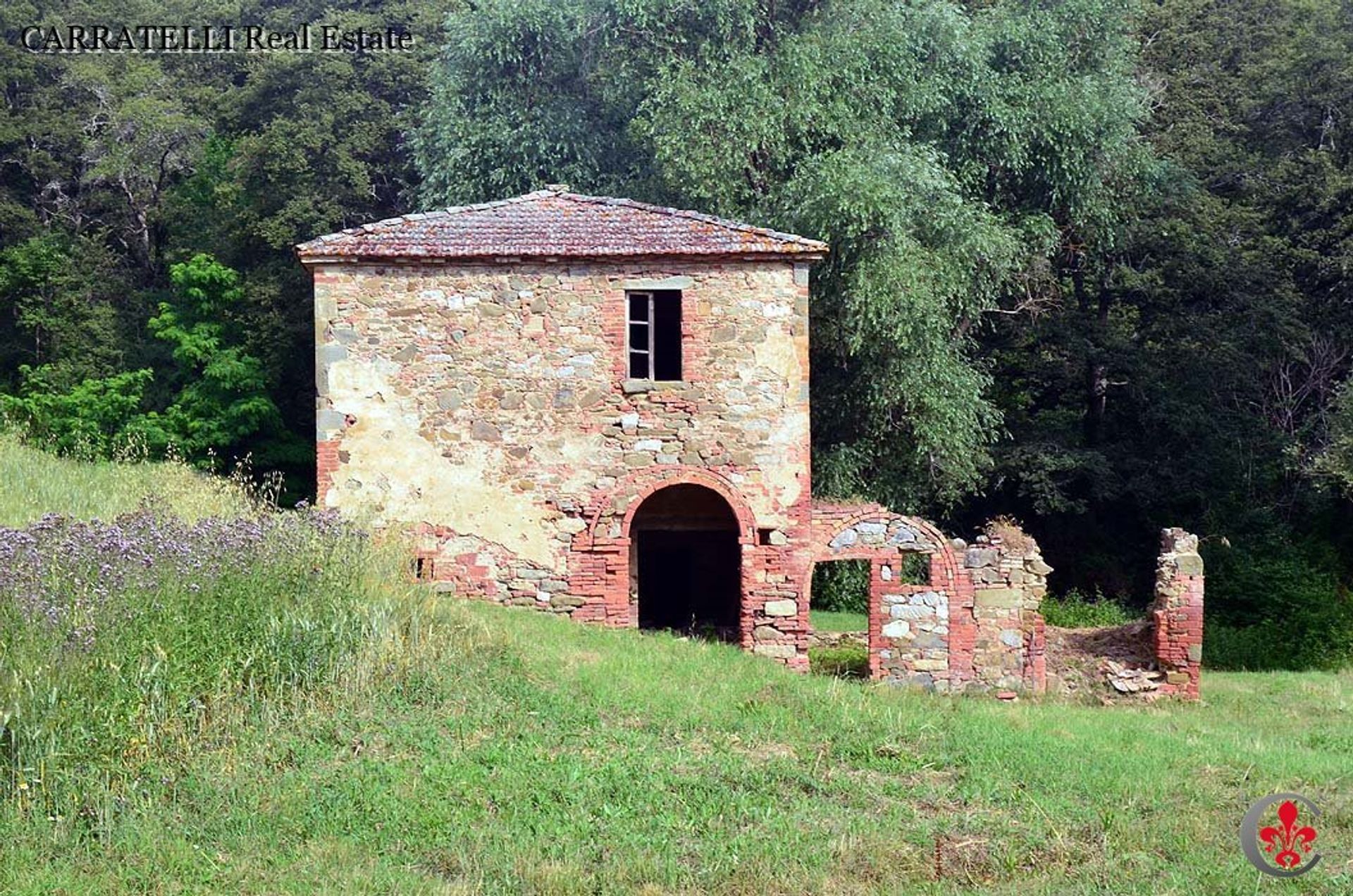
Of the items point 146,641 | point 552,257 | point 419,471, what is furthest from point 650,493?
point 146,641

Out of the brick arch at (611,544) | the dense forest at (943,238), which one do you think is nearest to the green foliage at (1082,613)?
the dense forest at (943,238)

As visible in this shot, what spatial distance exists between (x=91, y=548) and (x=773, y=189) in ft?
55.8

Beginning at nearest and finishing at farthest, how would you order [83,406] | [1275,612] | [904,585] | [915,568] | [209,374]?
1. [904,585]
2. [915,568]
3. [1275,612]
4. [209,374]
5. [83,406]

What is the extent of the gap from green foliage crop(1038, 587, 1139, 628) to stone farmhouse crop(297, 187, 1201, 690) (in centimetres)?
755

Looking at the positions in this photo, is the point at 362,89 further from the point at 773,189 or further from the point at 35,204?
the point at 773,189

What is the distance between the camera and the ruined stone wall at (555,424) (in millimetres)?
19656

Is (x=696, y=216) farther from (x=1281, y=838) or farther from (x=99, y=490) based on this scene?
(x=1281, y=838)

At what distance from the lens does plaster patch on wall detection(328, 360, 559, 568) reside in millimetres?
19672

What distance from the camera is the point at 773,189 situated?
27.2m

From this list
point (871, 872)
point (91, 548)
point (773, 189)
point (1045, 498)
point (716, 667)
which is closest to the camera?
point (871, 872)

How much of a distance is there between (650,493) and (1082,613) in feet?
36.8

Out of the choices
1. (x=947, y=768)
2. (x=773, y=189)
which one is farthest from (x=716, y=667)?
(x=773, y=189)

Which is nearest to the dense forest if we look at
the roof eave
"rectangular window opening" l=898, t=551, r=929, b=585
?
"rectangular window opening" l=898, t=551, r=929, b=585

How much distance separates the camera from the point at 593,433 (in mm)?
19750
